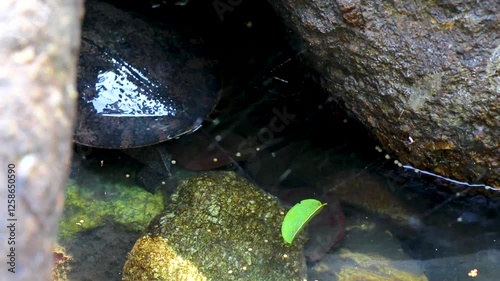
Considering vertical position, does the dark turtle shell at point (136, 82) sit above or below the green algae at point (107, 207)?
above

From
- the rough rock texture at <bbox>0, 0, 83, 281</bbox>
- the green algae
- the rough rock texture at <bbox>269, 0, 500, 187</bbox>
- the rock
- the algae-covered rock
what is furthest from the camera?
the green algae

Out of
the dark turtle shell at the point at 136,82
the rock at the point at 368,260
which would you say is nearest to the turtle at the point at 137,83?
the dark turtle shell at the point at 136,82

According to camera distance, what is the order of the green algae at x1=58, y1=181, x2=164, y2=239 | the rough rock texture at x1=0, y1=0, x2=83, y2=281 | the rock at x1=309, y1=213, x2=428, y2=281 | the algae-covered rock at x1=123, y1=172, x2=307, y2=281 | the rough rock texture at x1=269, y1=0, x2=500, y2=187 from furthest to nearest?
the green algae at x1=58, y1=181, x2=164, y2=239
the rock at x1=309, y1=213, x2=428, y2=281
the algae-covered rock at x1=123, y1=172, x2=307, y2=281
the rough rock texture at x1=269, y1=0, x2=500, y2=187
the rough rock texture at x1=0, y1=0, x2=83, y2=281

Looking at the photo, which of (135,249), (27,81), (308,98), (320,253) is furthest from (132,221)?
(27,81)

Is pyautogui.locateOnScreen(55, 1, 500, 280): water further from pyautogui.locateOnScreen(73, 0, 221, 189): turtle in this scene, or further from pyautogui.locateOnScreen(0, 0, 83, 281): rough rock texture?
pyautogui.locateOnScreen(0, 0, 83, 281): rough rock texture

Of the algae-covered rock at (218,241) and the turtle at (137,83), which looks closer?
the algae-covered rock at (218,241)

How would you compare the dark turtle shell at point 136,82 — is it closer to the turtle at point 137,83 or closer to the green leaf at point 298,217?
the turtle at point 137,83

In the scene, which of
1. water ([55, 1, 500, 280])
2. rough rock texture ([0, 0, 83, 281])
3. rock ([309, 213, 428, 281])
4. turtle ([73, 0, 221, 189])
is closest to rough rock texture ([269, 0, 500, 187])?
water ([55, 1, 500, 280])
